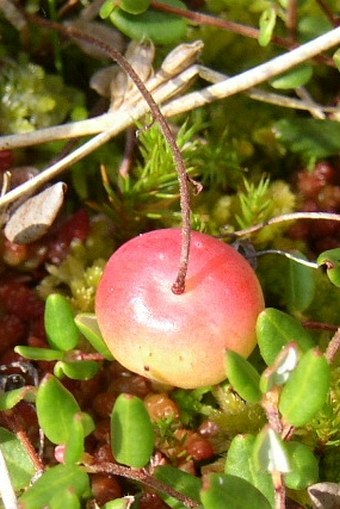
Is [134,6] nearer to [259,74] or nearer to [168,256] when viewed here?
[259,74]

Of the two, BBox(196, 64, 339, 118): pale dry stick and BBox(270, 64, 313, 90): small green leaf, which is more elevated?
BBox(270, 64, 313, 90): small green leaf

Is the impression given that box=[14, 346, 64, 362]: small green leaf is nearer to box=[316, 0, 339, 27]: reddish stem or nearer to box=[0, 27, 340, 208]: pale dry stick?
box=[0, 27, 340, 208]: pale dry stick

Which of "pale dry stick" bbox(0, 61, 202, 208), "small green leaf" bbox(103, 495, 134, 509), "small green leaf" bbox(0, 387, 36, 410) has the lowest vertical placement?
"small green leaf" bbox(103, 495, 134, 509)

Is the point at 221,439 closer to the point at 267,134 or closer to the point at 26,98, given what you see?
the point at 267,134

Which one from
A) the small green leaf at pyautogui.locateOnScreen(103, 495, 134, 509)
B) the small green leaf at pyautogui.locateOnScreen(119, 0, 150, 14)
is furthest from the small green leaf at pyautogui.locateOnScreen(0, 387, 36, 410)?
the small green leaf at pyautogui.locateOnScreen(119, 0, 150, 14)

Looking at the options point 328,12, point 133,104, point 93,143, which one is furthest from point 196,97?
point 328,12
